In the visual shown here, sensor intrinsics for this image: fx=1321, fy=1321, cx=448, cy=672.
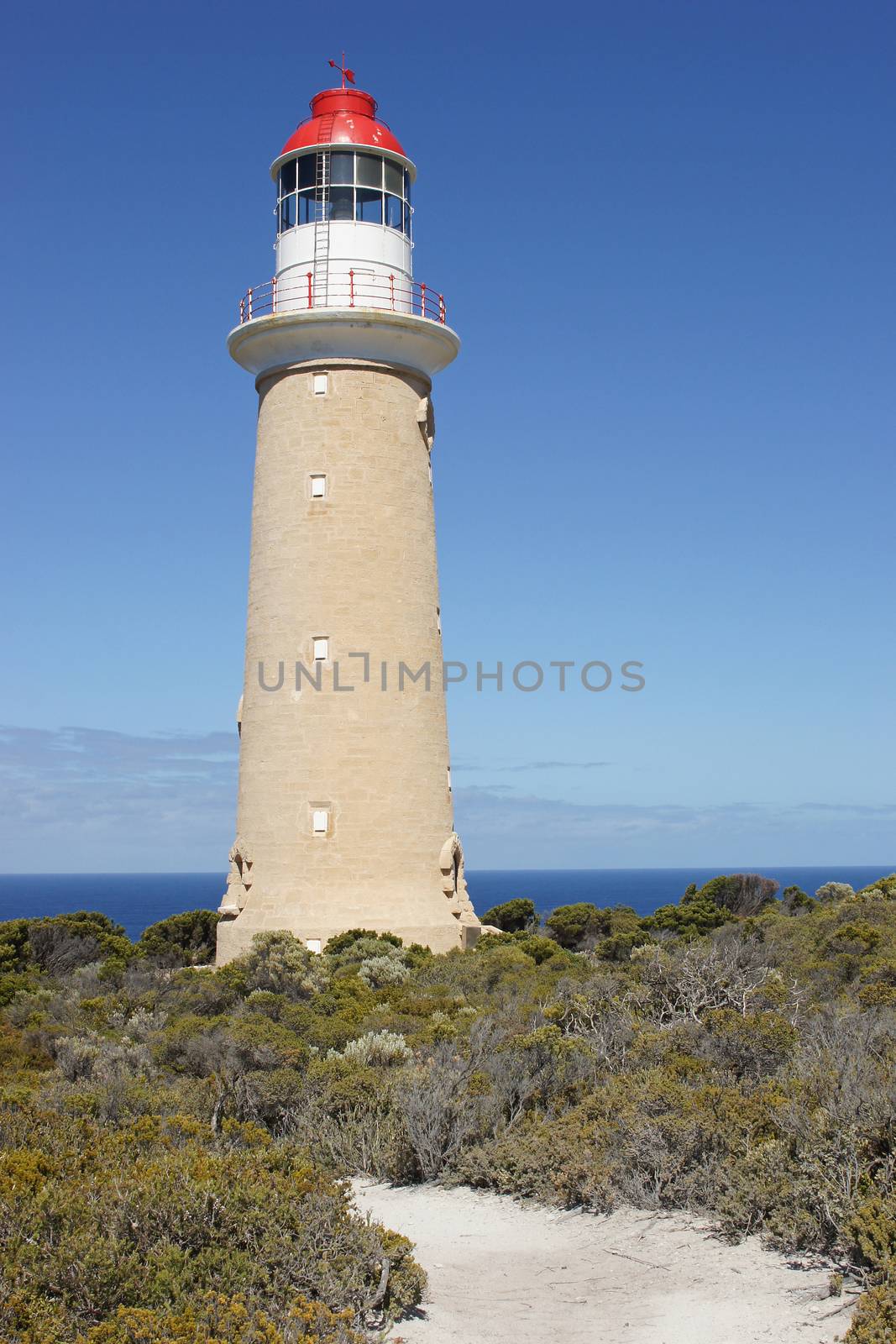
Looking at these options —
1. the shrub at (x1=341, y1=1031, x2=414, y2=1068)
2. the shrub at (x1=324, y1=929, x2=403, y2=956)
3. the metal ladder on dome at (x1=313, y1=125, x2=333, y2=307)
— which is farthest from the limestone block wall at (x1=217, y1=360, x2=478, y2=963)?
the shrub at (x1=341, y1=1031, x2=414, y2=1068)

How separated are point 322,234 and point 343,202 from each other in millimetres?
607

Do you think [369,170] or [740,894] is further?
[740,894]

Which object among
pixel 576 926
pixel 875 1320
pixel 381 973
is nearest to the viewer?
pixel 875 1320

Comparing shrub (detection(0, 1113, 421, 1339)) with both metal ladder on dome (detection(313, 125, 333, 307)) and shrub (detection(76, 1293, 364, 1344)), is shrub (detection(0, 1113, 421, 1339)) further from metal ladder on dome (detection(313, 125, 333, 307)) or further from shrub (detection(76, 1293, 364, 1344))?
metal ladder on dome (detection(313, 125, 333, 307))

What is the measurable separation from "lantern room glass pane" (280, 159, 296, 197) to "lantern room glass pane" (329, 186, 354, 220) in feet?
2.60

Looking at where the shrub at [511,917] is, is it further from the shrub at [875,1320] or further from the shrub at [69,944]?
the shrub at [875,1320]

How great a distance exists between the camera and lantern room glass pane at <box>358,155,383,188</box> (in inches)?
801

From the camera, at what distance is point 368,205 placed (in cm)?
2047

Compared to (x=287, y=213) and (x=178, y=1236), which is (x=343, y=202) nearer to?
(x=287, y=213)

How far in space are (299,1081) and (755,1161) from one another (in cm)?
419

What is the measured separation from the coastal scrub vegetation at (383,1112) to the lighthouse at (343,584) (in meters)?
1.26

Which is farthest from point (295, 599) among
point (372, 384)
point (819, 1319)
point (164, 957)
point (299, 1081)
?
point (819, 1319)

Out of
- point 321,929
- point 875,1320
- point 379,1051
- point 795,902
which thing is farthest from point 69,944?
point 875,1320

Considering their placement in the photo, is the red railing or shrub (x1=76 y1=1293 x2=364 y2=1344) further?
the red railing
